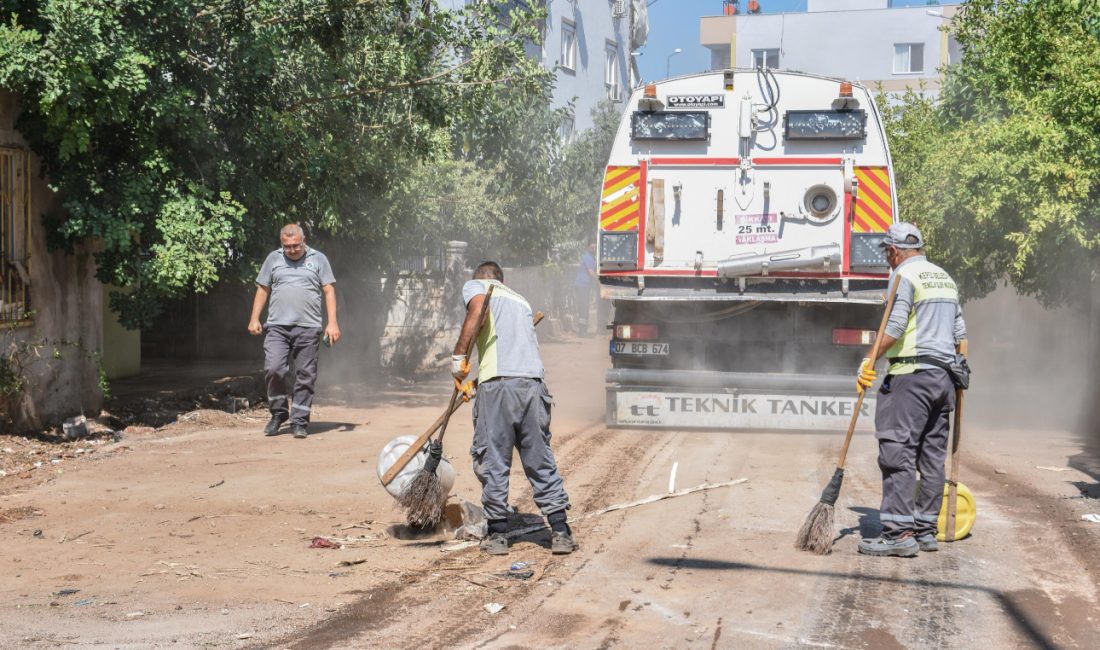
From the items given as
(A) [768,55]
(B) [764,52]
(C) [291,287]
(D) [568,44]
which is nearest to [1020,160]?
(C) [291,287]

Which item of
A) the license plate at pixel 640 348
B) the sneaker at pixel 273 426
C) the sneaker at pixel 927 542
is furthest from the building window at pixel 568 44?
the sneaker at pixel 927 542

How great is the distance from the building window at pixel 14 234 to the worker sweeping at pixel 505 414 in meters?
4.91

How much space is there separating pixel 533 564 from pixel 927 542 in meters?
2.19

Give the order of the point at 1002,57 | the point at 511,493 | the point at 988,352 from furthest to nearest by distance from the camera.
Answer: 1. the point at 988,352
2. the point at 1002,57
3. the point at 511,493

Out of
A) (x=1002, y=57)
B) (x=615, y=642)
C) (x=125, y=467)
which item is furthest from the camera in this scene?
(x=1002, y=57)

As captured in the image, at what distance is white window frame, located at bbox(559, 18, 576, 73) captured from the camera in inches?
1427

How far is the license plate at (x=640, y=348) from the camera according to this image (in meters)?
11.1

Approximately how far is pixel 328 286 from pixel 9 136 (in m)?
2.84

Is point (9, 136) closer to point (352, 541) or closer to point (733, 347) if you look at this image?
point (352, 541)

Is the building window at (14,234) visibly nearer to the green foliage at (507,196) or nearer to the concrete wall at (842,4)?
the green foliage at (507,196)

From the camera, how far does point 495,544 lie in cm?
644

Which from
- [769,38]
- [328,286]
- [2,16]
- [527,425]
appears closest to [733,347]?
[328,286]

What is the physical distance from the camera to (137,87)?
30.9ft

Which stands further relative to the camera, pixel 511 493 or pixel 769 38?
pixel 769 38
